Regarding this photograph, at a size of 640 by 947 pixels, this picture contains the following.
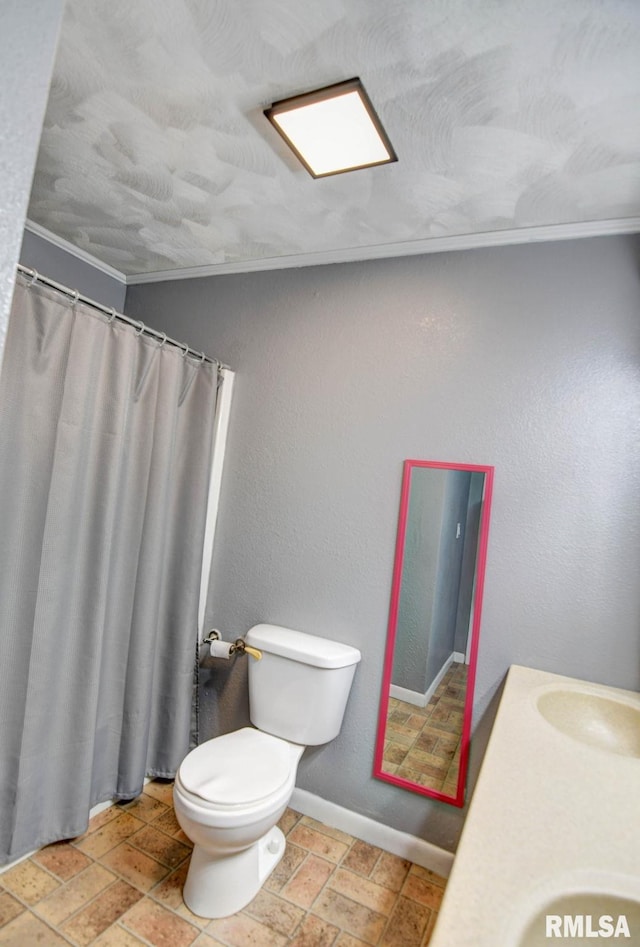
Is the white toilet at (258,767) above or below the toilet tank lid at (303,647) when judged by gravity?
below

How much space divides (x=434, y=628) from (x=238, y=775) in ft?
2.73

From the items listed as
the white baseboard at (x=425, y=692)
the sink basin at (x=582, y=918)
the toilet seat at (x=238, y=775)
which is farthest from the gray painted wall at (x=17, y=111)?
the white baseboard at (x=425, y=692)

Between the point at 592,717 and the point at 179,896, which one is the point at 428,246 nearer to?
the point at 592,717

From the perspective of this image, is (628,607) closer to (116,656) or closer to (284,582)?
(284,582)

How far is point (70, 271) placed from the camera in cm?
225

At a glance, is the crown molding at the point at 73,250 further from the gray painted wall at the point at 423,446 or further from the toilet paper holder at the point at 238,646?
the toilet paper holder at the point at 238,646

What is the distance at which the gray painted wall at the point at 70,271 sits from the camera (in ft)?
6.76

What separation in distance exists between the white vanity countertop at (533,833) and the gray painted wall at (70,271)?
2.37 meters

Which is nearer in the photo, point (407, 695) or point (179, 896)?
point (179, 896)

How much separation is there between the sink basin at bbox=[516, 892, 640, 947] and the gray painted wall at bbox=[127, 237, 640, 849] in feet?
3.17

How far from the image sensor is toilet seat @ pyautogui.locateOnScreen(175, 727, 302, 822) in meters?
1.40

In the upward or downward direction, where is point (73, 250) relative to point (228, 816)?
upward

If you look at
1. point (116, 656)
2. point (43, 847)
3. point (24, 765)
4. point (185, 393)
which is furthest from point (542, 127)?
point (43, 847)

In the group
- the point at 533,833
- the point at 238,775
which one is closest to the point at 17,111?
the point at 533,833
